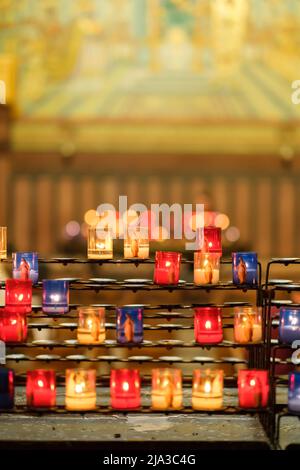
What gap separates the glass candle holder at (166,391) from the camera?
14.9 feet

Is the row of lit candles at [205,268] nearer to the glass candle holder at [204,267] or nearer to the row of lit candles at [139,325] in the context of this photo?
the glass candle holder at [204,267]

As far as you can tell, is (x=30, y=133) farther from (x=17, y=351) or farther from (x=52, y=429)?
(x=52, y=429)

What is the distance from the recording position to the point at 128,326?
4.59 m

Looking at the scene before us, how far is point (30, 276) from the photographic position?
4.91m

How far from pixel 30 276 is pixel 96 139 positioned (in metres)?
4.25

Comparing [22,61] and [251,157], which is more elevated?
[22,61]

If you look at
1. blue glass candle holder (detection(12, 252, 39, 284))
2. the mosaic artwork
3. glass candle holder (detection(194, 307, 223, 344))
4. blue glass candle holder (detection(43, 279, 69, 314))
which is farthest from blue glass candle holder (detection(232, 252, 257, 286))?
the mosaic artwork

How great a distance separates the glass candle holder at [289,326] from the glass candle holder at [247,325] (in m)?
0.11

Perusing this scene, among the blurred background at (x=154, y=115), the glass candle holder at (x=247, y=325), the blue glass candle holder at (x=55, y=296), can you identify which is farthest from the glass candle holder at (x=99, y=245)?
the blurred background at (x=154, y=115)

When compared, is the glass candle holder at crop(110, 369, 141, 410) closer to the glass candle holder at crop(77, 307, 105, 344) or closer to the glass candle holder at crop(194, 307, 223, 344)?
the glass candle holder at crop(77, 307, 105, 344)
